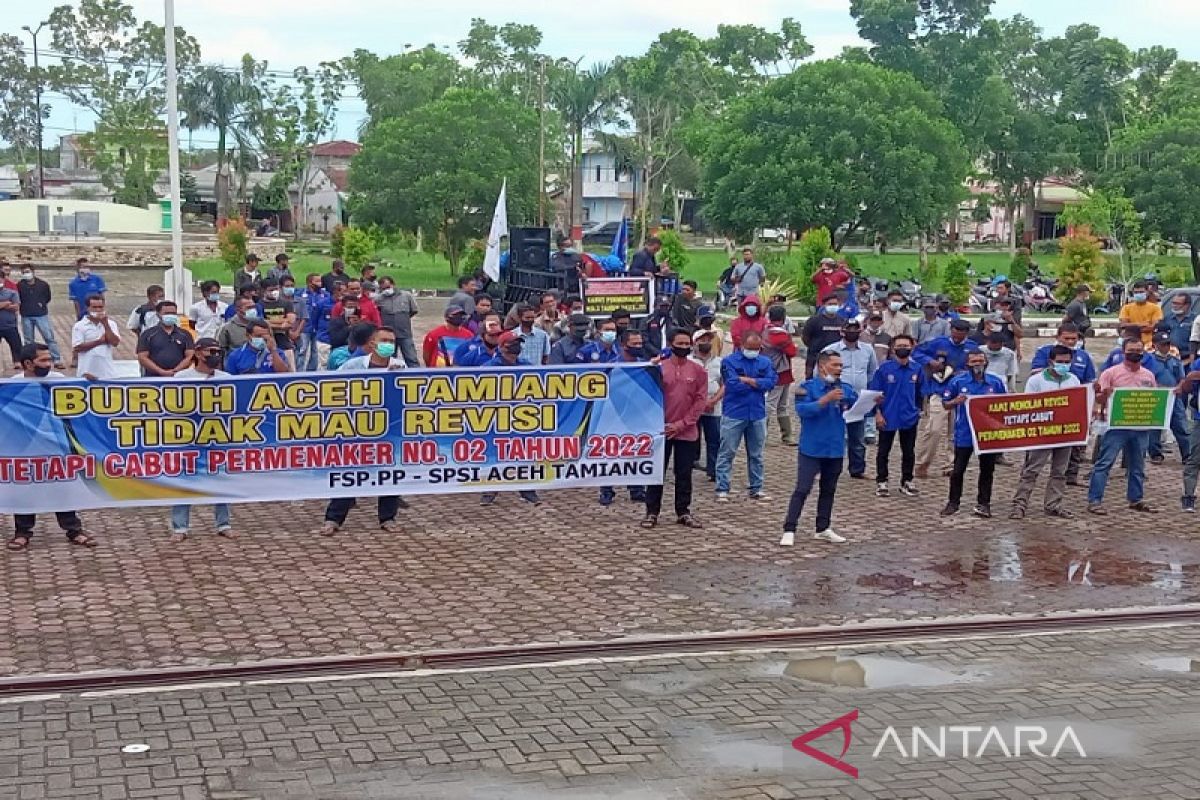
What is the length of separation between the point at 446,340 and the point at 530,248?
10121 mm

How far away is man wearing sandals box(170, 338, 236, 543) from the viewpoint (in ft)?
39.5

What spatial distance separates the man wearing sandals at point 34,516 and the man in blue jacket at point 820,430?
18.7ft

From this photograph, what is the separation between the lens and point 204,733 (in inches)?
301

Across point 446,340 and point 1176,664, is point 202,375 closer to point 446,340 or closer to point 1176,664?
point 446,340

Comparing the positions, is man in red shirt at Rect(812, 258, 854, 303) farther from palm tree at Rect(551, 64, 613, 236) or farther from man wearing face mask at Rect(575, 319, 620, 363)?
palm tree at Rect(551, 64, 613, 236)

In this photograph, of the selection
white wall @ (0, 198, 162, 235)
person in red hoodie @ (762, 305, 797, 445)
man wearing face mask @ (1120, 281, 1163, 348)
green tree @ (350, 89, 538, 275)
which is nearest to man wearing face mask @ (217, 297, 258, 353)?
person in red hoodie @ (762, 305, 797, 445)

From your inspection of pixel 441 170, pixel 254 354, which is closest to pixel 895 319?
pixel 254 354

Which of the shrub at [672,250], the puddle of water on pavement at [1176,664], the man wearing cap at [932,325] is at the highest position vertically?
the shrub at [672,250]

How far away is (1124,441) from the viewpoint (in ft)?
45.4

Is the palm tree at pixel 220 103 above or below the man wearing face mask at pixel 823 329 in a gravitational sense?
above

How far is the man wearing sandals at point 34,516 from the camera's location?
1174 centimetres

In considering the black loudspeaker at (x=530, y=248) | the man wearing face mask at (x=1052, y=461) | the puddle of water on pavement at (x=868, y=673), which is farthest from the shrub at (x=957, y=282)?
the puddle of water on pavement at (x=868, y=673)

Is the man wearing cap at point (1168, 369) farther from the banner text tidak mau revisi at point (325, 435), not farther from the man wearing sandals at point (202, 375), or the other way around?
the man wearing sandals at point (202, 375)

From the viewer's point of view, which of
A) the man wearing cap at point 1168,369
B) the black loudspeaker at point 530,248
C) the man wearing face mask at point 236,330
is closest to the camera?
the man wearing cap at point 1168,369
